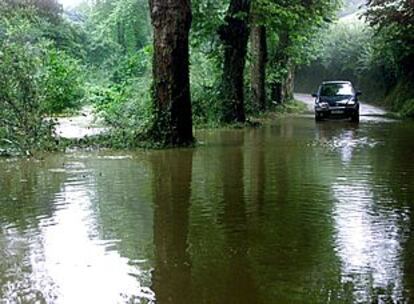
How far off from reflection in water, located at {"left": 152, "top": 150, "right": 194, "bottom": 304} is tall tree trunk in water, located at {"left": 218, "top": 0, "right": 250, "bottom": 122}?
11684mm

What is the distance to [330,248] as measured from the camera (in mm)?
6551

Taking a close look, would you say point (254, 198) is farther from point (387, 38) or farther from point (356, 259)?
point (387, 38)

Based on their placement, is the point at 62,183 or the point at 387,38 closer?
the point at 62,183

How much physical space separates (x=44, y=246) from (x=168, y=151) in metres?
8.58

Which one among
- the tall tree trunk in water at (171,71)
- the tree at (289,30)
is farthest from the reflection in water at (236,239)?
the tree at (289,30)

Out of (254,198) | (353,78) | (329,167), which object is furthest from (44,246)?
(353,78)

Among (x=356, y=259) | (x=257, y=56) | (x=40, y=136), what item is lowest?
(x=356, y=259)

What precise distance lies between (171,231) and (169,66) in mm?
9494

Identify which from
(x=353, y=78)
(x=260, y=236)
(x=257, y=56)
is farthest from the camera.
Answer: (x=353, y=78)

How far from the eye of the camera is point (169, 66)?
16.3 metres

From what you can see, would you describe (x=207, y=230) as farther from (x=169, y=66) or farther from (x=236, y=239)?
(x=169, y=66)

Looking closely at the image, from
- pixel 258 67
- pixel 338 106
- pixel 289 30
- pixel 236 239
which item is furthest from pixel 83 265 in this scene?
pixel 289 30

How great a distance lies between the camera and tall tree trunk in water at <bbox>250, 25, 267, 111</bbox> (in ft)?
102

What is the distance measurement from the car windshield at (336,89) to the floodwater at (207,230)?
1654cm
